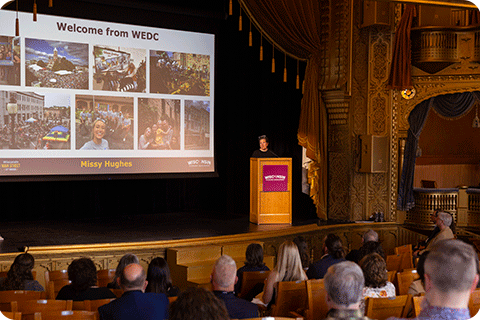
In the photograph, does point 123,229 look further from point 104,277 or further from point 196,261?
point 104,277

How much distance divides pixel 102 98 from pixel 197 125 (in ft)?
6.06

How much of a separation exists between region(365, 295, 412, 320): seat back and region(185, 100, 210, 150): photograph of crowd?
6.58 metres

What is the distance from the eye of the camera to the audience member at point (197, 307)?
7.05ft

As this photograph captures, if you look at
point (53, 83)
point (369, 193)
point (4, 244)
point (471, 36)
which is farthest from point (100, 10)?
point (471, 36)

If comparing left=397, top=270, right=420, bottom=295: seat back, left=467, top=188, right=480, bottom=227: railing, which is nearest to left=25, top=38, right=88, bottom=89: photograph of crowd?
left=397, top=270, right=420, bottom=295: seat back

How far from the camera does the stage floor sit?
722cm

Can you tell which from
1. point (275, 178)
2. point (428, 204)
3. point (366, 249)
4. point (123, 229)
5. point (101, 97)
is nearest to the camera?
point (366, 249)

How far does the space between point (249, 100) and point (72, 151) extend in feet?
12.7

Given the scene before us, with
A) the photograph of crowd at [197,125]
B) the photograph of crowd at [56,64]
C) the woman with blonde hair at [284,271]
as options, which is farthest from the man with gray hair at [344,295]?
the photograph of crowd at [197,125]

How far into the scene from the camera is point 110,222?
9.07m

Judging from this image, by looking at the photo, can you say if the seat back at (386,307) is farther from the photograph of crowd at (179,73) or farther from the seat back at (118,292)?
the photograph of crowd at (179,73)

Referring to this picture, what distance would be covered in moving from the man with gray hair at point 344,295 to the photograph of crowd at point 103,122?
23.3 feet

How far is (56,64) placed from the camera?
8.41 meters

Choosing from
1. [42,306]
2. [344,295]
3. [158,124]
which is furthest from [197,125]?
[344,295]
